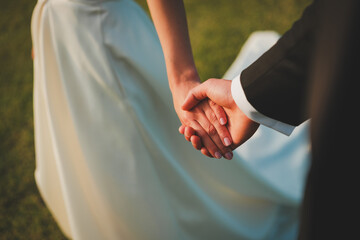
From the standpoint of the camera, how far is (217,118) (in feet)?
3.89

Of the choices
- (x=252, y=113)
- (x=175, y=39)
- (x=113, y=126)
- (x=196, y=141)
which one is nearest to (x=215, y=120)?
(x=196, y=141)

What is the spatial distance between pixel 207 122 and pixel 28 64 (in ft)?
11.9

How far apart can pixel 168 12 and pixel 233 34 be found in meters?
2.68

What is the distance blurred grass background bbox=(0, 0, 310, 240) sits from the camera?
7.00ft

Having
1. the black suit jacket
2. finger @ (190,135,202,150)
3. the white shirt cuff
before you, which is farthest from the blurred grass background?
the black suit jacket

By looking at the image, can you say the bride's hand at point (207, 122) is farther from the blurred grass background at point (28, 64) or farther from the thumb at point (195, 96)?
the blurred grass background at point (28, 64)

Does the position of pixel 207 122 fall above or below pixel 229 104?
below

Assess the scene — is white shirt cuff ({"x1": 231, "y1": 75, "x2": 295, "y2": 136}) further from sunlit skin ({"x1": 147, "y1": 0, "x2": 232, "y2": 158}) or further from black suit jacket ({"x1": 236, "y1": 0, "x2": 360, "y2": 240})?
black suit jacket ({"x1": 236, "y1": 0, "x2": 360, "y2": 240})

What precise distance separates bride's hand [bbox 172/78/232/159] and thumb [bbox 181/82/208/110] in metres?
0.03

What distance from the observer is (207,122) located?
1.23 m

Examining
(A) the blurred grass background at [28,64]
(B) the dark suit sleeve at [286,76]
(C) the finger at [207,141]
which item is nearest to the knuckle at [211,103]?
(C) the finger at [207,141]

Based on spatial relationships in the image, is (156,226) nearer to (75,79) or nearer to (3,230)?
(75,79)

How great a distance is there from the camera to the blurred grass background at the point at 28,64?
2135 mm

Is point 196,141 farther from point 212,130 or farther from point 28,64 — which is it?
point 28,64
